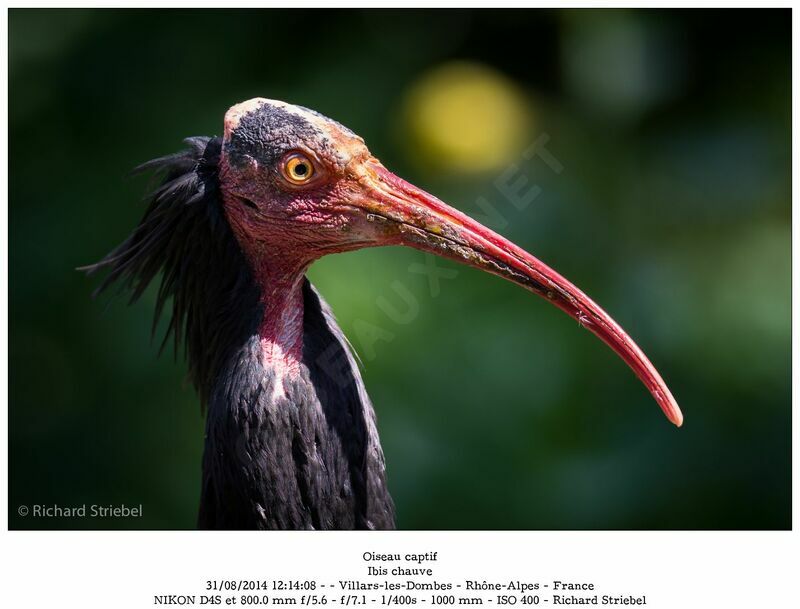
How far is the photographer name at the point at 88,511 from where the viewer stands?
16.5ft

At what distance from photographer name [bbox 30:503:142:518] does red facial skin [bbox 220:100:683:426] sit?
8.53 ft

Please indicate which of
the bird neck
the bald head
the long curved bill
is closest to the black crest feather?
the bird neck

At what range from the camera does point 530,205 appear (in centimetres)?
607

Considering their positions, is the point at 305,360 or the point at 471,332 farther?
the point at 471,332

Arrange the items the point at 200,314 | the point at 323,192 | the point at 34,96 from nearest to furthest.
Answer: the point at 323,192
the point at 200,314
the point at 34,96

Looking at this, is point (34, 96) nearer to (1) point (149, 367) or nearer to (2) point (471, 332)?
(1) point (149, 367)

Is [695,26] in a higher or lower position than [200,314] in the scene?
higher

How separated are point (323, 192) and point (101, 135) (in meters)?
3.75

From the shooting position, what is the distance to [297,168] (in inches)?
109

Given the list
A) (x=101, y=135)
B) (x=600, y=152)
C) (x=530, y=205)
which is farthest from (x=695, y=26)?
(x=101, y=135)

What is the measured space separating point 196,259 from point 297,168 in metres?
0.49

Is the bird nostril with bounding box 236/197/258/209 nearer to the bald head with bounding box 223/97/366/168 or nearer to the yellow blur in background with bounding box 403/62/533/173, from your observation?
the bald head with bounding box 223/97/366/168

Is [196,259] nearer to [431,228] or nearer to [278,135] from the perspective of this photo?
[278,135]
